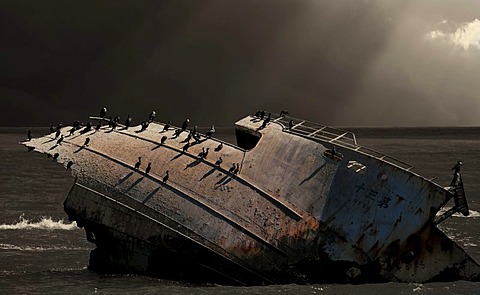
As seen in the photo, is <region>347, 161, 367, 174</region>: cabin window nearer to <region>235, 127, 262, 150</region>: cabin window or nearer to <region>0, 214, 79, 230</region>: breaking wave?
<region>235, 127, 262, 150</region>: cabin window

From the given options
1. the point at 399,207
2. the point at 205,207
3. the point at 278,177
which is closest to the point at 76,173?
the point at 205,207

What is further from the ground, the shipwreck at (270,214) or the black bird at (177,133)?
the black bird at (177,133)

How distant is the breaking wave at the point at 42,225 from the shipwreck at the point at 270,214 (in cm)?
1146

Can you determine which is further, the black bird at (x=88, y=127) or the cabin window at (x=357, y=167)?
the black bird at (x=88, y=127)

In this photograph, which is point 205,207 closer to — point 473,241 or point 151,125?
point 151,125

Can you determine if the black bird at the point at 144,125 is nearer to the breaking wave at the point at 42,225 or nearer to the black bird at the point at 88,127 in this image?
the black bird at the point at 88,127

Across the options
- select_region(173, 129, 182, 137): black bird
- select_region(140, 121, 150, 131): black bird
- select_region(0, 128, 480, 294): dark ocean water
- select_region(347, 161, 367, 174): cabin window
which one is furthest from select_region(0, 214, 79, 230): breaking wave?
select_region(347, 161, 367, 174): cabin window

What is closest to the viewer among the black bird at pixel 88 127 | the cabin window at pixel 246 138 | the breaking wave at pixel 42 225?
the cabin window at pixel 246 138

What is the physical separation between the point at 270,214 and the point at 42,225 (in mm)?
18742

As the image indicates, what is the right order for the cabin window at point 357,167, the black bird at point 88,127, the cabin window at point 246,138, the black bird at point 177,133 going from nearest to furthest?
the cabin window at point 357,167
the black bird at point 177,133
the cabin window at point 246,138
the black bird at point 88,127

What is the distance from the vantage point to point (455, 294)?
2517 cm

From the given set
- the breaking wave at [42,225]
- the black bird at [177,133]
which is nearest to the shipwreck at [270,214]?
the black bird at [177,133]

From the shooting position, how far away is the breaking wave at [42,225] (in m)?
39.7

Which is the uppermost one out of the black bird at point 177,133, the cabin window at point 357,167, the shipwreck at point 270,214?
the black bird at point 177,133
